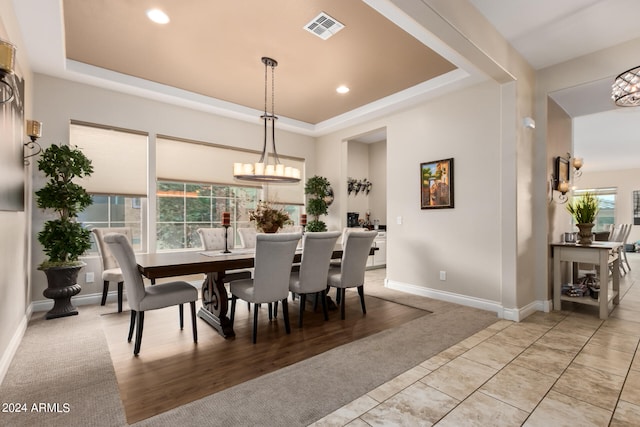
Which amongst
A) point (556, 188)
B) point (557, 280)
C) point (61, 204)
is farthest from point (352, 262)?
point (61, 204)

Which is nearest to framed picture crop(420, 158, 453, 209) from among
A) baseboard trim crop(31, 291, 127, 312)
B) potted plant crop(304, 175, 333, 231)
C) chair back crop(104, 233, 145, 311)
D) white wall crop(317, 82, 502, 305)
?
white wall crop(317, 82, 502, 305)

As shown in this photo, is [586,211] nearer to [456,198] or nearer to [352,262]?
[456,198]

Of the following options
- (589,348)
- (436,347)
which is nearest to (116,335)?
(436,347)

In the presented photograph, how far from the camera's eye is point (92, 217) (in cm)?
414

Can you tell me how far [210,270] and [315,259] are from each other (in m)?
0.99

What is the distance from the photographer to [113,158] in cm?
425

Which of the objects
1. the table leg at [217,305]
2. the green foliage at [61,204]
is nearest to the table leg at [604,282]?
the table leg at [217,305]

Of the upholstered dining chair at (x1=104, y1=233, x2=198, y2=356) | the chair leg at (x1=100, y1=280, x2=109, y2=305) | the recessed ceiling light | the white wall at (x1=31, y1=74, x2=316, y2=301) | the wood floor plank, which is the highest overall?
the recessed ceiling light

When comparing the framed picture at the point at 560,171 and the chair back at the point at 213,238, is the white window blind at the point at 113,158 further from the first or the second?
the framed picture at the point at 560,171

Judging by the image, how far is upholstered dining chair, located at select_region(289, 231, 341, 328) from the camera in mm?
3039

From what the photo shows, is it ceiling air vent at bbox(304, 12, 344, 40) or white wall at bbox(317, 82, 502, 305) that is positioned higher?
ceiling air vent at bbox(304, 12, 344, 40)

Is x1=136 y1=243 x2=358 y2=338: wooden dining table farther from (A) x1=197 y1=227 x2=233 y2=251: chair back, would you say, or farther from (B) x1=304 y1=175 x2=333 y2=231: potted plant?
(B) x1=304 y1=175 x2=333 y2=231: potted plant

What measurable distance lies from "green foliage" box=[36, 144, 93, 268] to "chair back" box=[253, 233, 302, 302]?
7.22 feet

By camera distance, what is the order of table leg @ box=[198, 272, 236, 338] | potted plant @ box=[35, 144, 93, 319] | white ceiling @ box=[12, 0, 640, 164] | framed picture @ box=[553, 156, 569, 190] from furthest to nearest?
framed picture @ box=[553, 156, 569, 190] < potted plant @ box=[35, 144, 93, 319] < table leg @ box=[198, 272, 236, 338] < white ceiling @ box=[12, 0, 640, 164]
